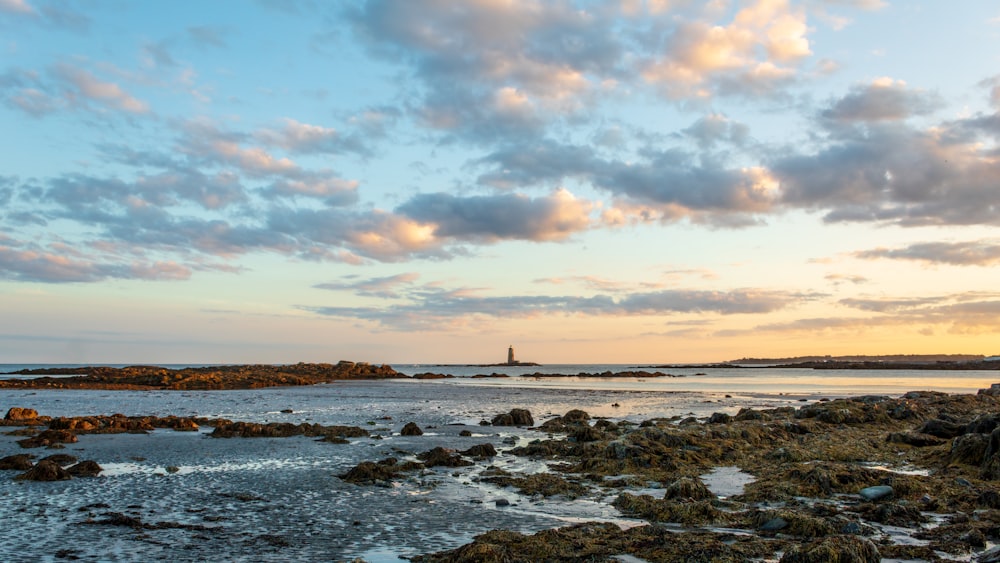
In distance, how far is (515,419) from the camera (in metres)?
34.0

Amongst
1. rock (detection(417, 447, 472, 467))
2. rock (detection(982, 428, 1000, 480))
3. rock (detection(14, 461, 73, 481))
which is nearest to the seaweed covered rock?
rock (detection(417, 447, 472, 467))

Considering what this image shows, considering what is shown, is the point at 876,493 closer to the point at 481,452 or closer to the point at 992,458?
the point at 992,458

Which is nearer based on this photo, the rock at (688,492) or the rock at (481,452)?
the rock at (688,492)

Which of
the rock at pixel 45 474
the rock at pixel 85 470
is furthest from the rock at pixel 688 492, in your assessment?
the rock at pixel 45 474

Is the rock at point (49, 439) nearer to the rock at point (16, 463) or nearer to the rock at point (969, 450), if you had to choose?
the rock at point (16, 463)

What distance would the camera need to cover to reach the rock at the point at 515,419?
3356 cm

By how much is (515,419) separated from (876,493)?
21.5 metres

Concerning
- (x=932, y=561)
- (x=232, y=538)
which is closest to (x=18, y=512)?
(x=232, y=538)

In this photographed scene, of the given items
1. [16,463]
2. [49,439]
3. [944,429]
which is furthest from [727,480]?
[49,439]

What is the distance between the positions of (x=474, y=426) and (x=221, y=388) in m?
50.4

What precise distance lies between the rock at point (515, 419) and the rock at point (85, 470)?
1914cm

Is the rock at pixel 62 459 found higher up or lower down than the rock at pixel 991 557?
lower down

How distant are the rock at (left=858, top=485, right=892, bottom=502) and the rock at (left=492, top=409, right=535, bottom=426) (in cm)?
2055

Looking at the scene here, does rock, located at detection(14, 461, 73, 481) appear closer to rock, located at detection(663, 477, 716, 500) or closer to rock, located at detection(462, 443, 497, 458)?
rock, located at detection(462, 443, 497, 458)
